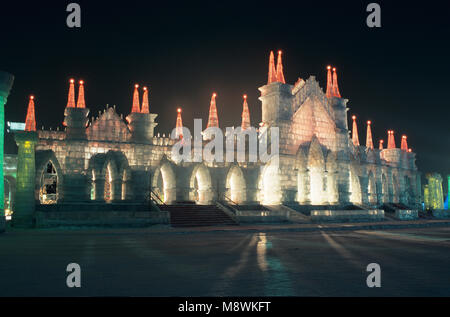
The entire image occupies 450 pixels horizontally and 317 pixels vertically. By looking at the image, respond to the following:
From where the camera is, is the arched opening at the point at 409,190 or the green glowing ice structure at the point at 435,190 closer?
the arched opening at the point at 409,190

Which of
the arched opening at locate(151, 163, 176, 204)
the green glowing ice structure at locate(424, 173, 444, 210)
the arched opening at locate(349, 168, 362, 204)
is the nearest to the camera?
the arched opening at locate(151, 163, 176, 204)

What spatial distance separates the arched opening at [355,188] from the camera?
44.3 metres

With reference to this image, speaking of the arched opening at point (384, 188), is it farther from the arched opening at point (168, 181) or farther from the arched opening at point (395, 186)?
the arched opening at point (168, 181)

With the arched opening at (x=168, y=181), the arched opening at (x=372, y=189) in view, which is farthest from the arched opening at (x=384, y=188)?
the arched opening at (x=168, y=181)

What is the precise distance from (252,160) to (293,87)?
9423mm

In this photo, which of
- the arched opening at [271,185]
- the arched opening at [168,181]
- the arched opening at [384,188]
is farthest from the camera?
the arched opening at [384,188]

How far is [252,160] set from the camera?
1474 inches

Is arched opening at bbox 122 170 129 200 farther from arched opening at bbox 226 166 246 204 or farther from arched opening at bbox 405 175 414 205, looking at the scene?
arched opening at bbox 405 175 414 205

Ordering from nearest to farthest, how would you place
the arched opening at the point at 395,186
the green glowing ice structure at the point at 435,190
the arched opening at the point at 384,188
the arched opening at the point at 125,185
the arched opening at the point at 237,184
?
1. the arched opening at the point at 125,185
2. the arched opening at the point at 237,184
3. the arched opening at the point at 384,188
4. the arched opening at the point at 395,186
5. the green glowing ice structure at the point at 435,190

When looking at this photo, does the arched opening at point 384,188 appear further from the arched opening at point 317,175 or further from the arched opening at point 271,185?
the arched opening at point 271,185

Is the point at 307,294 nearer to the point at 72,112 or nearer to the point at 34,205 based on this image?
the point at 34,205

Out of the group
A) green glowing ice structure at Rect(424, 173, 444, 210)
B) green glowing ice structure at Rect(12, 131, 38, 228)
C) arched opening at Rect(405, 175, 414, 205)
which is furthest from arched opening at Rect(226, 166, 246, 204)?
green glowing ice structure at Rect(424, 173, 444, 210)

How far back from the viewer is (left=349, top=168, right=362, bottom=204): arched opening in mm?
44344

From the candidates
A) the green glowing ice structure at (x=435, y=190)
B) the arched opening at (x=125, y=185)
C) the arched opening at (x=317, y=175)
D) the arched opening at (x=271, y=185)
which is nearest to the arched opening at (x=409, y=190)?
the green glowing ice structure at (x=435, y=190)
